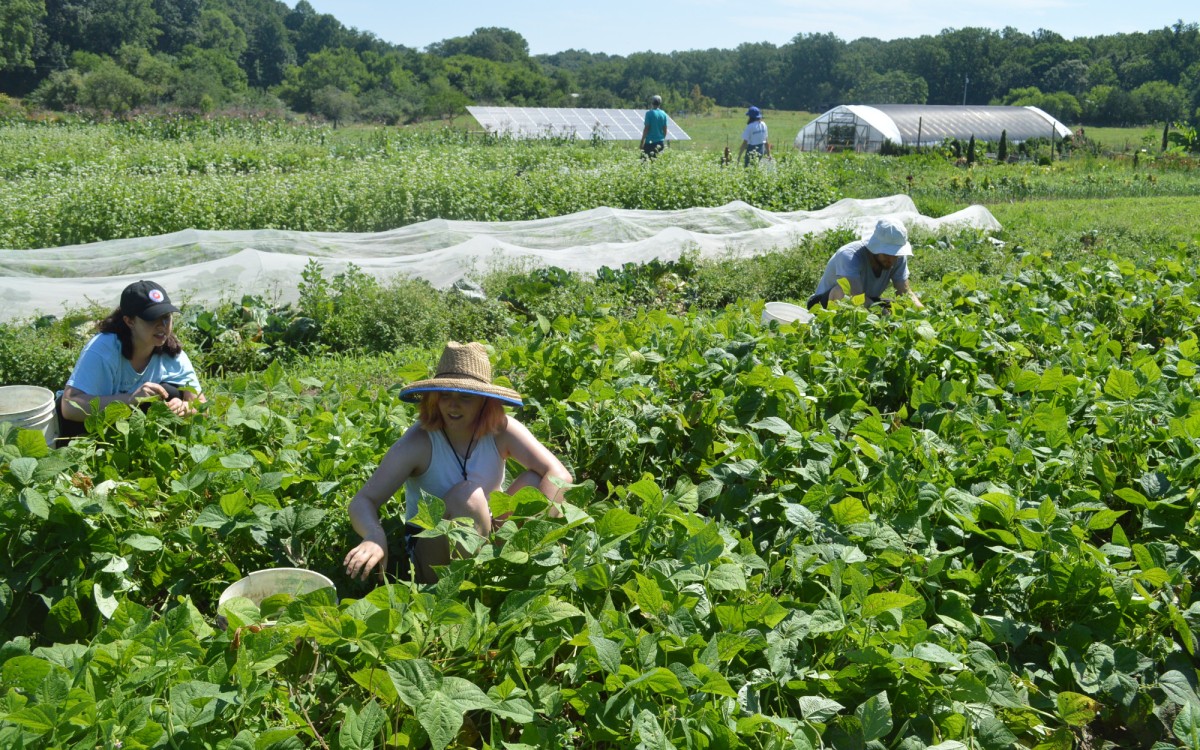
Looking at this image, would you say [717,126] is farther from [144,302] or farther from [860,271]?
[144,302]

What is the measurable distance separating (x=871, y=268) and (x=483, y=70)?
4792cm

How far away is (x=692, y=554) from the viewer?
7.61 feet

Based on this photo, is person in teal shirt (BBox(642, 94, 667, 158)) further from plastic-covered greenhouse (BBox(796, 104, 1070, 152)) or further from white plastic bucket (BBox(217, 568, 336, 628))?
plastic-covered greenhouse (BBox(796, 104, 1070, 152))

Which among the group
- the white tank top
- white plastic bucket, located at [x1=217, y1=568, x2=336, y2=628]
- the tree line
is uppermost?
the tree line

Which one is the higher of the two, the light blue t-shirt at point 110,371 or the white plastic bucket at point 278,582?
the light blue t-shirt at point 110,371

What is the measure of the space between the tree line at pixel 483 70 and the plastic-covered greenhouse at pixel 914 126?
1768 centimetres

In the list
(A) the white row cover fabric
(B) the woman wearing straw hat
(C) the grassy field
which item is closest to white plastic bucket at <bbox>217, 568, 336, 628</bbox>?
(B) the woman wearing straw hat

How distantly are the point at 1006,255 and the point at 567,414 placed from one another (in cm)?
726

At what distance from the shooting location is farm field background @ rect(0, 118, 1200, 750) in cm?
190

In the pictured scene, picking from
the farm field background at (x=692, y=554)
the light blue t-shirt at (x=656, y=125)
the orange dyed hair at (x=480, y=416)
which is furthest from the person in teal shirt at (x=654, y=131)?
the orange dyed hair at (x=480, y=416)

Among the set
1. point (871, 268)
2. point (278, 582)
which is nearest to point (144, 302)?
point (278, 582)

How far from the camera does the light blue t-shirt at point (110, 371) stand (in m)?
4.03

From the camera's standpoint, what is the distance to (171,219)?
9.27 m

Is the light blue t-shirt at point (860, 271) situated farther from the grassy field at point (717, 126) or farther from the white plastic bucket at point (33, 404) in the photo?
the grassy field at point (717, 126)
